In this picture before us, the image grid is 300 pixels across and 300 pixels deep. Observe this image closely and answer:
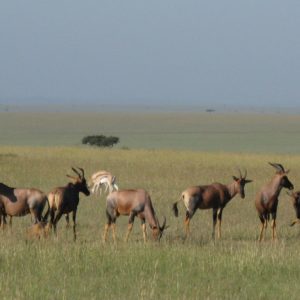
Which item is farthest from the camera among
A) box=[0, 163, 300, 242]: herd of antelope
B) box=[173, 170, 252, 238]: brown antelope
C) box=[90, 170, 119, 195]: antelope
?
box=[90, 170, 119, 195]: antelope

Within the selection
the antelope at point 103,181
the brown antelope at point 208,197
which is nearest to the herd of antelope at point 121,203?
the brown antelope at point 208,197

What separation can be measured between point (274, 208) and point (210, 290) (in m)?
6.71

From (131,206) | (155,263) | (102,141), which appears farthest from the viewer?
(102,141)

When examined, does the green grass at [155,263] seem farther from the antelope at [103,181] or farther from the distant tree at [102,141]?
the distant tree at [102,141]

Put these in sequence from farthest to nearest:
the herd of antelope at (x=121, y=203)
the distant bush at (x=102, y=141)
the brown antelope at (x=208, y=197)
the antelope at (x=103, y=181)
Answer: the distant bush at (x=102, y=141)
the antelope at (x=103, y=181)
the brown antelope at (x=208, y=197)
the herd of antelope at (x=121, y=203)

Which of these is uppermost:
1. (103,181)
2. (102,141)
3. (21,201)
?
(21,201)

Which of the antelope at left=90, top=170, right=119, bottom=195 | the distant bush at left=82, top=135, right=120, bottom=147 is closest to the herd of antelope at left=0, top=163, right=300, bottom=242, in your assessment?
the antelope at left=90, top=170, right=119, bottom=195

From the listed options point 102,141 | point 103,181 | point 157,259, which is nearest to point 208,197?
point 157,259

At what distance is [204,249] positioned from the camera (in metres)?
13.4

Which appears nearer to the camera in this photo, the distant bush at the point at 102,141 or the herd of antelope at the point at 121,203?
the herd of antelope at the point at 121,203

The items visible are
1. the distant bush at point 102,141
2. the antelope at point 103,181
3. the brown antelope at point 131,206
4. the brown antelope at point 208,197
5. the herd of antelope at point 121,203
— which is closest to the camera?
the herd of antelope at point 121,203

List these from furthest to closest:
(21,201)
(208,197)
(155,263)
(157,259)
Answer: (208,197) → (21,201) → (157,259) → (155,263)

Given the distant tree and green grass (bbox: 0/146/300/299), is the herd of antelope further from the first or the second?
the distant tree

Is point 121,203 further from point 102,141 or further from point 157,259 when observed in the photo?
point 102,141
